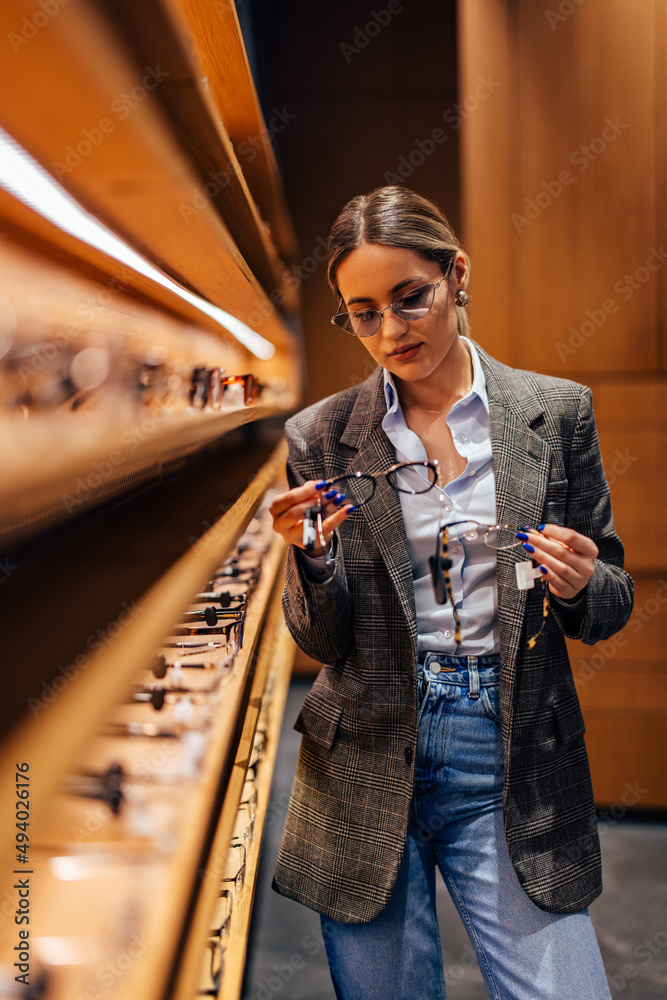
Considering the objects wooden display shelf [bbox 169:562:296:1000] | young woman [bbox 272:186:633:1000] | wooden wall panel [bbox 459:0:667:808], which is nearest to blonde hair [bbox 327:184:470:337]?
young woman [bbox 272:186:633:1000]

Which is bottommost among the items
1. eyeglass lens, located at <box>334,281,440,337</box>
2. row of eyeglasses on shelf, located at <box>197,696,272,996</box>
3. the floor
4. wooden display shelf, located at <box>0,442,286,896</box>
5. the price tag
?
the floor

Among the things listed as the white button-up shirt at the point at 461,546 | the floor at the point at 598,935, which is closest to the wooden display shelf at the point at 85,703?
the white button-up shirt at the point at 461,546

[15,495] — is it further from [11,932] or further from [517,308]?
[517,308]

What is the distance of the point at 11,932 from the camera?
0.63 meters

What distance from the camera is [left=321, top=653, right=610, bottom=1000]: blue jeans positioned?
42.1 inches

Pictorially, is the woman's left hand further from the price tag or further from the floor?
→ the floor

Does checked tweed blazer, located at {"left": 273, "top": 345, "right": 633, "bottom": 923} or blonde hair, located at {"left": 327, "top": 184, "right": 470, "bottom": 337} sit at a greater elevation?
blonde hair, located at {"left": 327, "top": 184, "right": 470, "bottom": 337}

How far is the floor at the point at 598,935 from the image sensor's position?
6.59 ft

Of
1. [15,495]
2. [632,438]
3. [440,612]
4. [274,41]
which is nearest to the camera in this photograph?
[15,495]

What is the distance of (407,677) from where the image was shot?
114cm

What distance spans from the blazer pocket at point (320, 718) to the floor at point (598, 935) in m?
1.18

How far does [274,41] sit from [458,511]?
3554 millimetres

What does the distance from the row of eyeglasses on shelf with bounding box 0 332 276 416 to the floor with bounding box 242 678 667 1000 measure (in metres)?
1.60

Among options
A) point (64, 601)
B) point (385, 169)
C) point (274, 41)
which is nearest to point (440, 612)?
point (64, 601)
